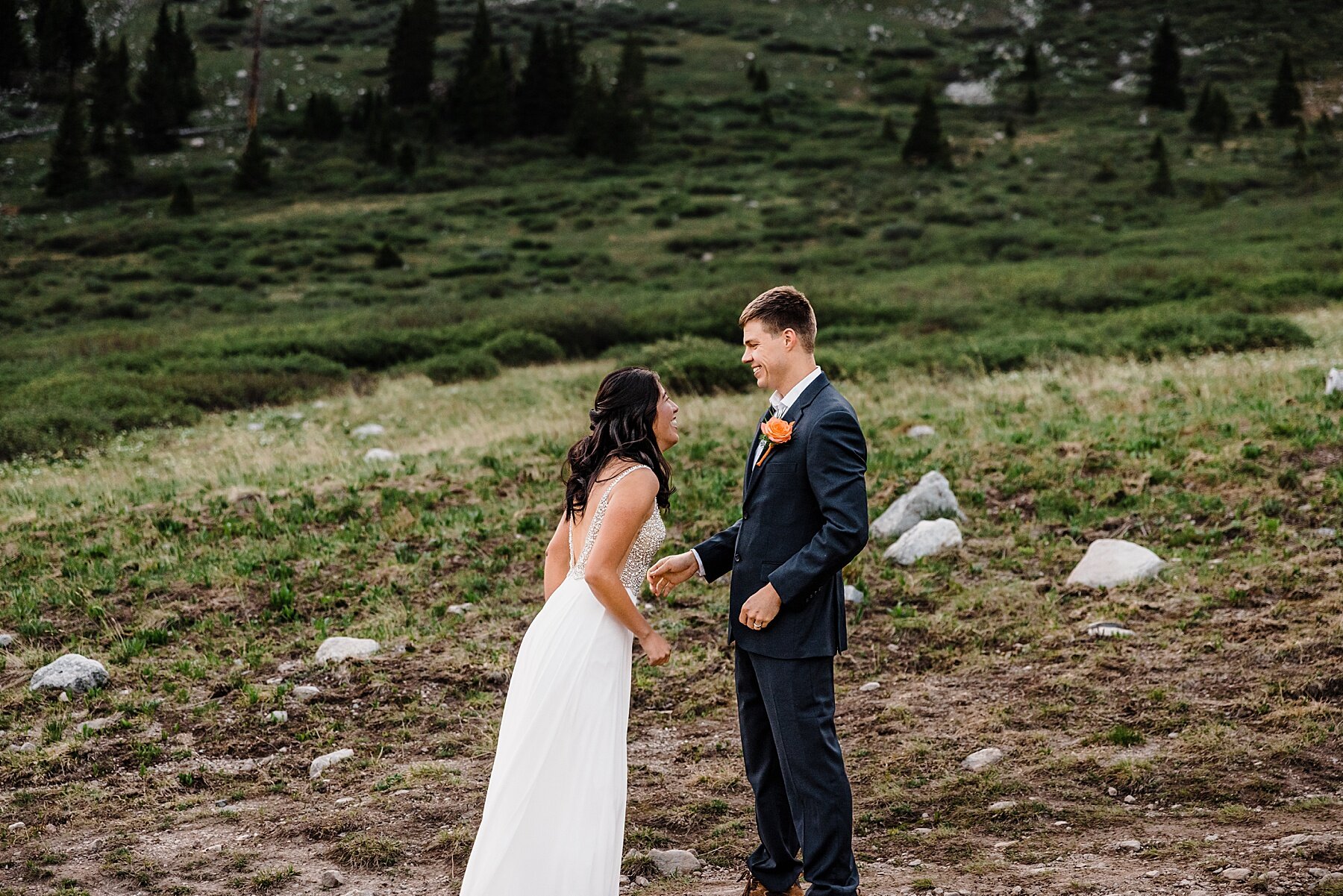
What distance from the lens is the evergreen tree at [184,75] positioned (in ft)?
221

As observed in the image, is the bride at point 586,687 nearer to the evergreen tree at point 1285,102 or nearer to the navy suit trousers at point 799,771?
the navy suit trousers at point 799,771

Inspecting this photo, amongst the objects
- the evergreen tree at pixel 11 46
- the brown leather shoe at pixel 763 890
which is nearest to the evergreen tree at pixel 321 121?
the evergreen tree at pixel 11 46

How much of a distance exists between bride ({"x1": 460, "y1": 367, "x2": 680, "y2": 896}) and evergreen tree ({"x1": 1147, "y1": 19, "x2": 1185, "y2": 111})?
73416 mm

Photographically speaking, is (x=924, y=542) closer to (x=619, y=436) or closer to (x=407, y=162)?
(x=619, y=436)

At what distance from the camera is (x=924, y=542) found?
30.1ft

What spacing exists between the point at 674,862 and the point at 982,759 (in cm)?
187

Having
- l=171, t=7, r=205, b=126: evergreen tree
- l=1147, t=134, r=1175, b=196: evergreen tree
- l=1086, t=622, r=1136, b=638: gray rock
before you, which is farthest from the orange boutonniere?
l=171, t=7, r=205, b=126: evergreen tree

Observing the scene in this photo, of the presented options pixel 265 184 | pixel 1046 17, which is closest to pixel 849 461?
pixel 265 184

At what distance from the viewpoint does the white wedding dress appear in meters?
4.14

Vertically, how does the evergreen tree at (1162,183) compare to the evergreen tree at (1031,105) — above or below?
below

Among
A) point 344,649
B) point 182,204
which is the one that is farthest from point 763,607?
point 182,204

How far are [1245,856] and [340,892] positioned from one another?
3.77 m

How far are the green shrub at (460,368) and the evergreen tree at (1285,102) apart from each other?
54.3m

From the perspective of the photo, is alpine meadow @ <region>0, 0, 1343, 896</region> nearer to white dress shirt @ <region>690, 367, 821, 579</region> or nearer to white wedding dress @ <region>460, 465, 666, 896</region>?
white wedding dress @ <region>460, 465, 666, 896</region>
